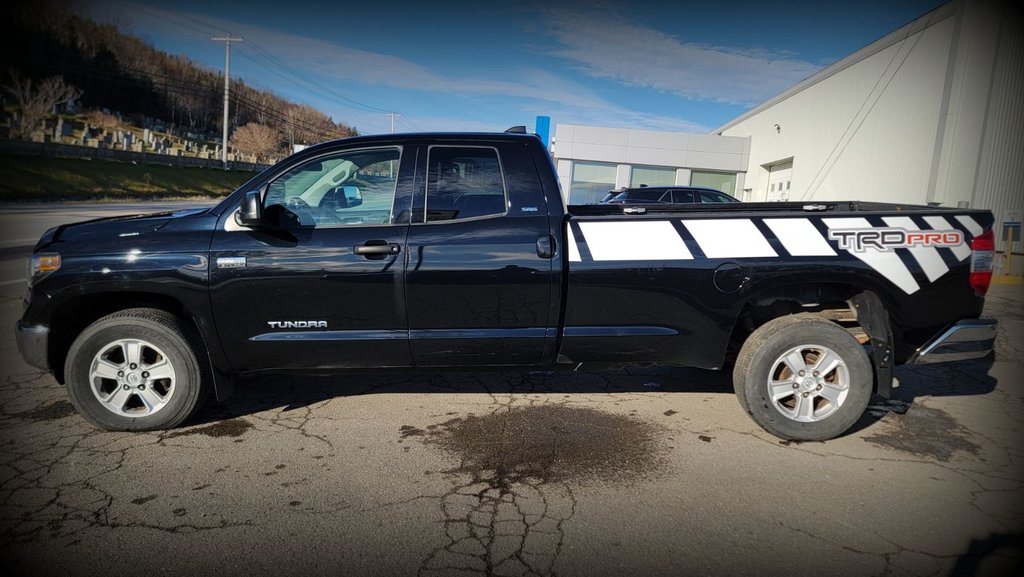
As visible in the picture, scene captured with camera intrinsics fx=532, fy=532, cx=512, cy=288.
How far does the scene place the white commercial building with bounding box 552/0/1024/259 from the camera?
13.4 metres

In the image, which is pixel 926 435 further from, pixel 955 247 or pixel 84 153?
pixel 84 153

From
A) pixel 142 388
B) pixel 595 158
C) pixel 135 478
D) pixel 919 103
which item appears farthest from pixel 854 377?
pixel 595 158

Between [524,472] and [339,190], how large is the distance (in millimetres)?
2199

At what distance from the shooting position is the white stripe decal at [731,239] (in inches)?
135

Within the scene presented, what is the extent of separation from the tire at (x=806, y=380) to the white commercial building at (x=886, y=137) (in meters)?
12.4

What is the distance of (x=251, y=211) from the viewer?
10.5 feet

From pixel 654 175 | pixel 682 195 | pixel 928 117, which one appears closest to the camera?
pixel 682 195

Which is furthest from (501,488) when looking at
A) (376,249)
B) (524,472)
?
(376,249)

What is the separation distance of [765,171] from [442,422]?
99.1ft

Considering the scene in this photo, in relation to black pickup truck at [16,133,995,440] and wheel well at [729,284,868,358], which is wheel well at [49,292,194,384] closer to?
black pickup truck at [16,133,995,440]

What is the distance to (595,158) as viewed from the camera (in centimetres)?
2880

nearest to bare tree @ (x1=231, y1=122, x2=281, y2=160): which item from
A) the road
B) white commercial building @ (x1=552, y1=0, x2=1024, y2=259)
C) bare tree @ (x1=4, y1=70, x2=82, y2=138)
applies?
bare tree @ (x1=4, y1=70, x2=82, y2=138)

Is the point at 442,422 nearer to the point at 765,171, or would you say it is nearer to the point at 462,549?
the point at 462,549

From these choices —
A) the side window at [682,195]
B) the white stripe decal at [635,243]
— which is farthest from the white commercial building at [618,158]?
the white stripe decal at [635,243]
